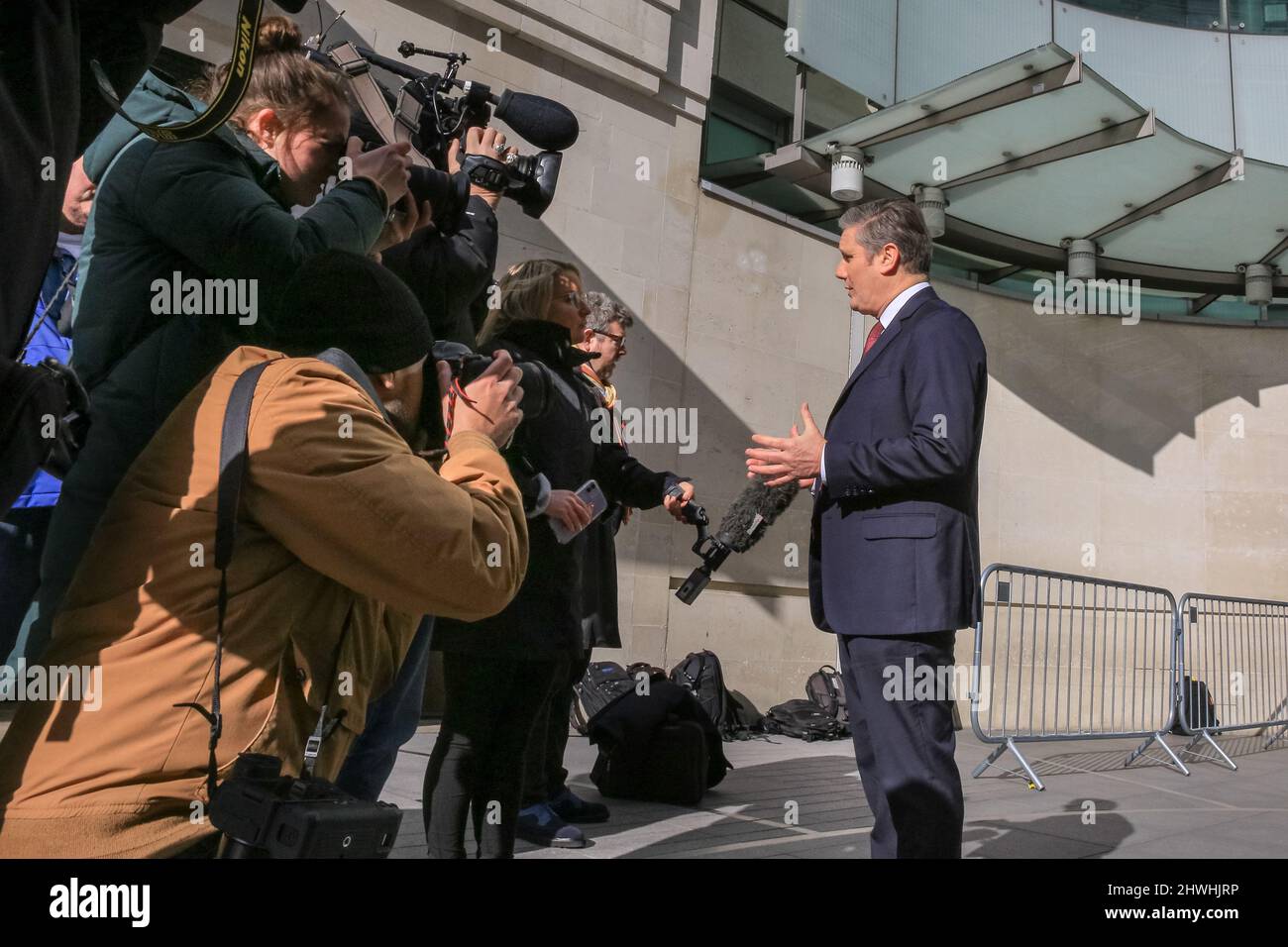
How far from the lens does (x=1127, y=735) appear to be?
7043mm

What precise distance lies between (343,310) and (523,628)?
1.32 m

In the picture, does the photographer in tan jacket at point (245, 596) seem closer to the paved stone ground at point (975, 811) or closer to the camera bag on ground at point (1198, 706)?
the paved stone ground at point (975, 811)

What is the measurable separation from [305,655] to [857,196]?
9266 mm

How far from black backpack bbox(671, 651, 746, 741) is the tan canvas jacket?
613 centimetres

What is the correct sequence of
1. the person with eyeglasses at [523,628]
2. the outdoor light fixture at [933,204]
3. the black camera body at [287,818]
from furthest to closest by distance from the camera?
the outdoor light fixture at [933,204] < the person with eyeglasses at [523,628] < the black camera body at [287,818]

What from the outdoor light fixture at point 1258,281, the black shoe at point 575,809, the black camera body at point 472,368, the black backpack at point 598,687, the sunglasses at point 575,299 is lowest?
the black shoe at point 575,809

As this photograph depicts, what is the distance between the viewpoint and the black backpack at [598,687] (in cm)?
597

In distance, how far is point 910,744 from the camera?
2.67m

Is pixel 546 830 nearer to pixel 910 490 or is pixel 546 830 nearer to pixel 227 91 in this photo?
pixel 910 490

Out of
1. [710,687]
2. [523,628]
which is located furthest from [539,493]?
[710,687]

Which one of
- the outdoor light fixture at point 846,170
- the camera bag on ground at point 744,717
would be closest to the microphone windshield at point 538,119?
the camera bag on ground at point 744,717

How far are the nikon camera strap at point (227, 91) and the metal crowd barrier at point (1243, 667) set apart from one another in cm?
899

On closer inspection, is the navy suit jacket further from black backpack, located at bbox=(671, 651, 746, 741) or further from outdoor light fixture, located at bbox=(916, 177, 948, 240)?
outdoor light fixture, located at bbox=(916, 177, 948, 240)

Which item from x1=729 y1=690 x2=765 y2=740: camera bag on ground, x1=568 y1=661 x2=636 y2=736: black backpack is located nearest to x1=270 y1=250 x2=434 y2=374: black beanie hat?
x1=568 y1=661 x2=636 y2=736: black backpack
